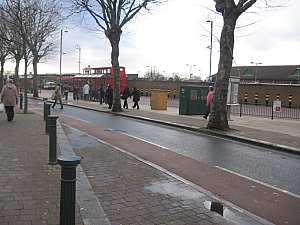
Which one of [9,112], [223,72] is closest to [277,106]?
[223,72]

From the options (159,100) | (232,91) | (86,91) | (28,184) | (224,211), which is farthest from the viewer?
(86,91)

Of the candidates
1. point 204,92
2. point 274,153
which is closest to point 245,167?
point 274,153

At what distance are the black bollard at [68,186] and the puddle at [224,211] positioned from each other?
7.03ft

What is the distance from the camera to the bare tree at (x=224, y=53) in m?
12.6

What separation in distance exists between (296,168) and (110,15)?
54.4ft

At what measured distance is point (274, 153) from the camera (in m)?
9.64

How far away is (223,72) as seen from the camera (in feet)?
42.0

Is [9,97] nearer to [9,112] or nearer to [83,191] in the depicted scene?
[9,112]

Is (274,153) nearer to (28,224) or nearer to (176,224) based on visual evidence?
(176,224)

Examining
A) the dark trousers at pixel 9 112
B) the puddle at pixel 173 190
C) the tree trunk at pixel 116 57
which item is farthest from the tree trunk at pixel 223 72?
the tree trunk at pixel 116 57

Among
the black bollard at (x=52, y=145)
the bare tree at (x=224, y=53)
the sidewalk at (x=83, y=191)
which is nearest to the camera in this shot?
the sidewalk at (x=83, y=191)

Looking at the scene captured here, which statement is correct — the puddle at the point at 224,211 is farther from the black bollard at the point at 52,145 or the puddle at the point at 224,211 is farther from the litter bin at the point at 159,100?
the litter bin at the point at 159,100

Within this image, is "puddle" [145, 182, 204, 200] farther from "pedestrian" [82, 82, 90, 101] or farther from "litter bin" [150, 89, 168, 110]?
"pedestrian" [82, 82, 90, 101]

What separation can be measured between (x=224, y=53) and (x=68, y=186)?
10.5 m
